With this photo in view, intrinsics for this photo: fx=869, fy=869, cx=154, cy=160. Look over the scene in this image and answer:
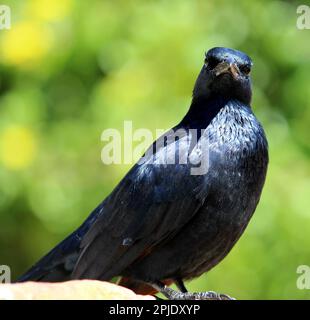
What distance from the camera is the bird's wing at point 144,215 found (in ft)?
14.2

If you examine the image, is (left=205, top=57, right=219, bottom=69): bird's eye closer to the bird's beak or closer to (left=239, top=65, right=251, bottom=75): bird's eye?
the bird's beak

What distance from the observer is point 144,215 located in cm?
445

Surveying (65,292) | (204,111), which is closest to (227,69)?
(204,111)

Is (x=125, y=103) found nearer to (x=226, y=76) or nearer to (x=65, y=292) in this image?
(x=226, y=76)

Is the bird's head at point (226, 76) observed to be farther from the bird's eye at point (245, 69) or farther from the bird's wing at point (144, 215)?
the bird's wing at point (144, 215)

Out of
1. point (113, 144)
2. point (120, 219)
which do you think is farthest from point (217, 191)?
point (113, 144)

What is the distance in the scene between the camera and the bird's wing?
14.2 ft

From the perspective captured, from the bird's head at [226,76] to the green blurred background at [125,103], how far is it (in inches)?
48.3
